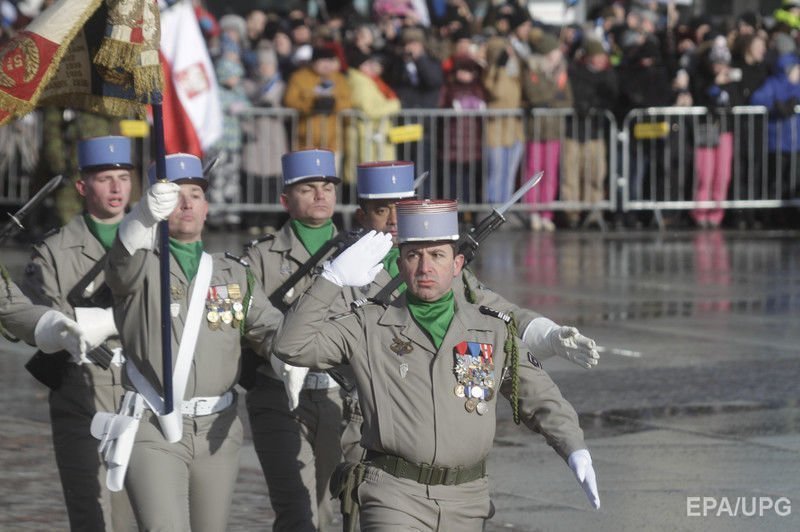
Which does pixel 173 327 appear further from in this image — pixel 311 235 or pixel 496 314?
pixel 496 314

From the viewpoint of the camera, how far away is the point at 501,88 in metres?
21.2

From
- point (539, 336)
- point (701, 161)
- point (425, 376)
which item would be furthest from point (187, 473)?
point (701, 161)

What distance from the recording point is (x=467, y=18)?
77.2 ft

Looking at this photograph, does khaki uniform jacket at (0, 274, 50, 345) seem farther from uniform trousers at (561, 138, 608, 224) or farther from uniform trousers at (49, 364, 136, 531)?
uniform trousers at (561, 138, 608, 224)

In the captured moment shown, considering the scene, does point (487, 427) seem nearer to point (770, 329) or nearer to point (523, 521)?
point (523, 521)

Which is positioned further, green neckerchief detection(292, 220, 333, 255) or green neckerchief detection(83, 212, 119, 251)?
green neckerchief detection(292, 220, 333, 255)

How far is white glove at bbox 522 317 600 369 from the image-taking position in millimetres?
6711

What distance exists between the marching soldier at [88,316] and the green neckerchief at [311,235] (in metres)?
0.81

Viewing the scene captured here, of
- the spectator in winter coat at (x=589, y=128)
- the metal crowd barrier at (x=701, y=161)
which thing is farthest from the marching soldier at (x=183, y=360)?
the metal crowd barrier at (x=701, y=161)

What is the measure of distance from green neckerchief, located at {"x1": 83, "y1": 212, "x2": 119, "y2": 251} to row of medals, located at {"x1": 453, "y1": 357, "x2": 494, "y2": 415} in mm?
2394

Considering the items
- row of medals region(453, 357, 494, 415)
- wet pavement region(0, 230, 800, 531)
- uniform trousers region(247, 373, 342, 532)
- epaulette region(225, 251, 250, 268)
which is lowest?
wet pavement region(0, 230, 800, 531)

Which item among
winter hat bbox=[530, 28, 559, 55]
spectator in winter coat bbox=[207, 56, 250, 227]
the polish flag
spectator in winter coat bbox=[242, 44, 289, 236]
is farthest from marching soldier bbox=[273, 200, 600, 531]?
winter hat bbox=[530, 28, 559, 55]

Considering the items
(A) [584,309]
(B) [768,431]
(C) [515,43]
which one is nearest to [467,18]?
(C) [515,43]

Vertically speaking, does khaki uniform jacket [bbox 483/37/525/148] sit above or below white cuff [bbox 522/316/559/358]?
above
